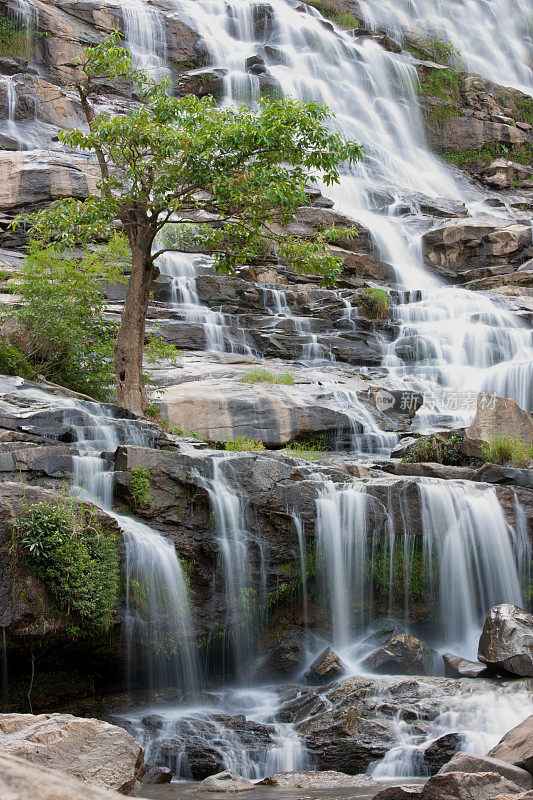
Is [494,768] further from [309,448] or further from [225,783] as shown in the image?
[309,448]

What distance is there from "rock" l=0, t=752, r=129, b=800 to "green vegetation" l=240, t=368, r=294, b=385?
41.8ft

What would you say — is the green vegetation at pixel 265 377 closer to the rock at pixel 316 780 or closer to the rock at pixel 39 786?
the rock at pixel 316 780

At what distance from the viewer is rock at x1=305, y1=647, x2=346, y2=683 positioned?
311 inches

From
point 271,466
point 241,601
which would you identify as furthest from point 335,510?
point 241,601

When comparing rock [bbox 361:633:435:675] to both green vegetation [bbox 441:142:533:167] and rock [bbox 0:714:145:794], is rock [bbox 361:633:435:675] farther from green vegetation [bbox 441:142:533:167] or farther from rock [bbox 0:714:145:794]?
green vegetation [bbox 441:142:533:167]

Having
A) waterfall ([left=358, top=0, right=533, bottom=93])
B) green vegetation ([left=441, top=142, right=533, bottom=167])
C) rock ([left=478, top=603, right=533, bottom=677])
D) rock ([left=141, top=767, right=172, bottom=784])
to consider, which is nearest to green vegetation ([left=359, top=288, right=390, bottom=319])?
rock ([left=478, top=603, right=533, bottom=677])

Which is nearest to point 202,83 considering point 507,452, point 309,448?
point 309,448

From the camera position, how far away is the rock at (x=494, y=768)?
4.79 m

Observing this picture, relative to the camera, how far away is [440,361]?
18.2m

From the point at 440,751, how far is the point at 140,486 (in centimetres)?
416

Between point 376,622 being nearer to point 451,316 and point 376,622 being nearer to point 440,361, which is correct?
point 440,361

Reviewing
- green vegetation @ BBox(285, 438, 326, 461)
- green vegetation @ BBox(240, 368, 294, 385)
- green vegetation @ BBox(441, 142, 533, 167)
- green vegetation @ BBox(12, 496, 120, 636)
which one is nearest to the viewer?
green vegetation @ BBox(12, 496, 120, 636)

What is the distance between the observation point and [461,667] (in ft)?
25.9

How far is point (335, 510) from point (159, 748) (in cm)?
393
